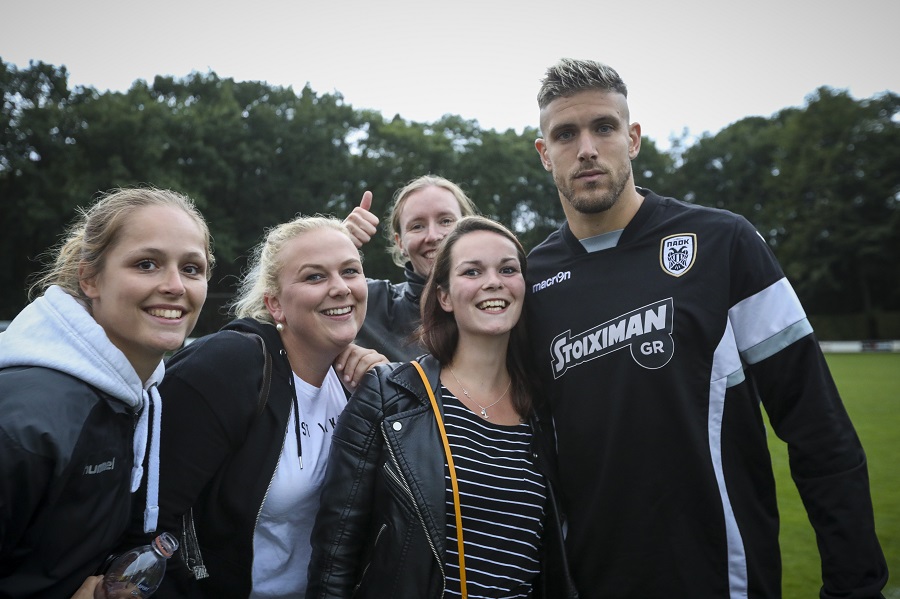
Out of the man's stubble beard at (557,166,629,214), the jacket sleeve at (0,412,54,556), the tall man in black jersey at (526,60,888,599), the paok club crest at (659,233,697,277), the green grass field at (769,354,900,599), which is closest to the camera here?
the jacket sleeve at (0,412,54,556)

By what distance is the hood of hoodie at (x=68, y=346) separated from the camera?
2.24 meters

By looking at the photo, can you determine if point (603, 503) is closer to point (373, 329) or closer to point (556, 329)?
point (556, 329)

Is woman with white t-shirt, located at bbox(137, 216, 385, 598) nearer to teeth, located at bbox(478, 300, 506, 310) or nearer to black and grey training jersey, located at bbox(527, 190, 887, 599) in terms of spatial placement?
teeth, located at bbox(478, 300, 506, 310)

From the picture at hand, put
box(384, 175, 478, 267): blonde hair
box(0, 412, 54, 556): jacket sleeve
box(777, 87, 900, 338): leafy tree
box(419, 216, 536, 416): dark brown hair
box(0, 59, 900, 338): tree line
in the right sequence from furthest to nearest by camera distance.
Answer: box(777, 87, 900, 338): leafy tree → box(0, 59, 900, 338): tree line → box(384, 175, 478, 267): blonde hair → box(419, 216, 536, 416): dark brown hair → box(0, 412, 54, 556): jacket sleeve

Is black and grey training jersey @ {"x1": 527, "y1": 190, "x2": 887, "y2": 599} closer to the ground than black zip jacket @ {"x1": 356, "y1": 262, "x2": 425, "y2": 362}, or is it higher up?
closer to the ground

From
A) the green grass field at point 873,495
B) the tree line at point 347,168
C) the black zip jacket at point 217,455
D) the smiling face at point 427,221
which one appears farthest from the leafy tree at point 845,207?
the black zip jacket at point 217,455

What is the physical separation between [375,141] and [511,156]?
30.7 feet

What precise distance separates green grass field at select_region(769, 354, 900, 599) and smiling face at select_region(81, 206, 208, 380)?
4.84 m

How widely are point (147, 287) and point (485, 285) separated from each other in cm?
149

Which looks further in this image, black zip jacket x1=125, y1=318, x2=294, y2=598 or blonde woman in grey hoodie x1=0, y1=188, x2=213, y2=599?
black zip jacket x1=125, y1=318, x2=294, y2=598

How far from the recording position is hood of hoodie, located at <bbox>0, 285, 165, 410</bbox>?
2.24 m

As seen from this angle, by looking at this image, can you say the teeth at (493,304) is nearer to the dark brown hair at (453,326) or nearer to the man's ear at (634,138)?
the dark brown hair at (453,326)

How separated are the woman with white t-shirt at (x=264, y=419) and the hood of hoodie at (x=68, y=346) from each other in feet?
1.11

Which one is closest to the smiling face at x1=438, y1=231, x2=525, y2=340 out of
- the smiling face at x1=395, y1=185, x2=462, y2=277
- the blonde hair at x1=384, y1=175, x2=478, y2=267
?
the smiling face at x1=395, y1=185, x2=462, y2=277
